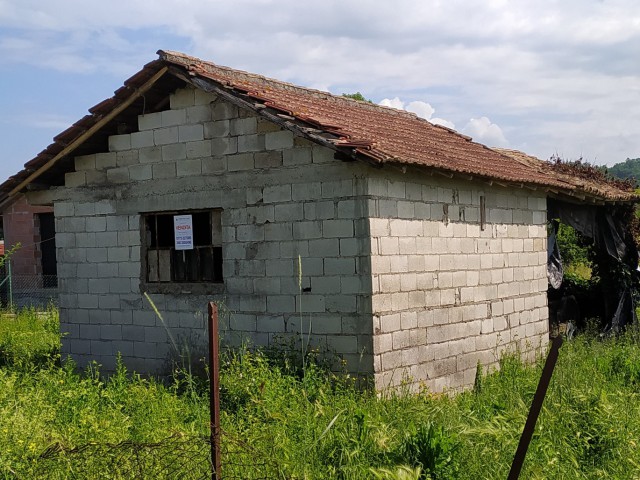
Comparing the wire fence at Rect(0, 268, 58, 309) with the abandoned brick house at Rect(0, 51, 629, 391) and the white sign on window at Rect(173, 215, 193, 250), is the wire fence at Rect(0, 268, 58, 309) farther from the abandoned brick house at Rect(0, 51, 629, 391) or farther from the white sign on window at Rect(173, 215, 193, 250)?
the white sign on window at Rect(173, 215, 193, 250)

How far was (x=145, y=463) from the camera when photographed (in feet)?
18.8

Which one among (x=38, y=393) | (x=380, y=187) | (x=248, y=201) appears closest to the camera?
(x=38, y=393)

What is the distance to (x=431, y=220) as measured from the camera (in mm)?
9555

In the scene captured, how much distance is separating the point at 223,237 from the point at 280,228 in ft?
3.01

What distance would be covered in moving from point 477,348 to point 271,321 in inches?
119

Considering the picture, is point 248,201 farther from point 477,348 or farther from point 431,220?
point 477,348

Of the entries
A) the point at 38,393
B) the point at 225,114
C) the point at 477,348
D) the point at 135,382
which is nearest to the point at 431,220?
the point at 477,348

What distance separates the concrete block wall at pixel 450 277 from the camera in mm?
8758

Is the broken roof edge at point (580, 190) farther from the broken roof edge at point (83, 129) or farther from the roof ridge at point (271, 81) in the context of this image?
the broken roof edge at point (83, 129)

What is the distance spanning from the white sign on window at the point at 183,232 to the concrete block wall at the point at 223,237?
0.63 ft

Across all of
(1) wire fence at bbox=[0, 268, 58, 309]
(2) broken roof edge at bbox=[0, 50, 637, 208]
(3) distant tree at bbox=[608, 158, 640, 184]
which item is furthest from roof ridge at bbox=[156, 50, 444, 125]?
(3) distant tree at bbox=[608, 158, 640, 184]

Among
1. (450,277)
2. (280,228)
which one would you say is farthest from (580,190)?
(280,228)

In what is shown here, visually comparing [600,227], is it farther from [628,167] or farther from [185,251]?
[628,167]

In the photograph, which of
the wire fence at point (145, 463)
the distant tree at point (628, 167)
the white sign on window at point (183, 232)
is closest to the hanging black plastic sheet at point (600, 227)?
the white sign on window at point (183, 232)
